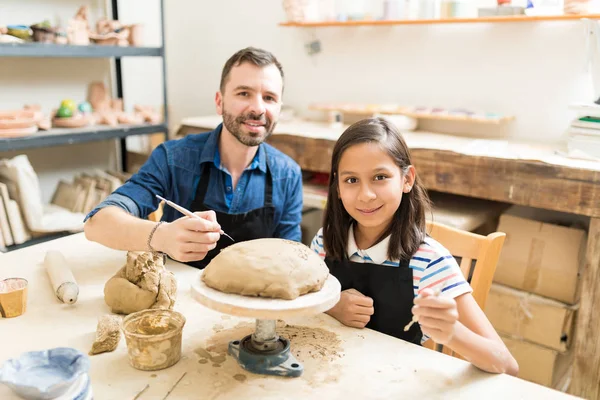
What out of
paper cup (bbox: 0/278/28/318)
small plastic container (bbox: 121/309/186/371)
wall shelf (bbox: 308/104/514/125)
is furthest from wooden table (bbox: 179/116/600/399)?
paper cup (bbox: 0/278/28/318)

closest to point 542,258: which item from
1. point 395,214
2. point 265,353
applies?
point 395,214

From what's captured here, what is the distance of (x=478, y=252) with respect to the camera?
1.53m

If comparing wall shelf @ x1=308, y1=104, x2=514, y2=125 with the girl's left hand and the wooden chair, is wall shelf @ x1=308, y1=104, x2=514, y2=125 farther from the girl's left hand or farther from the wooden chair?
the girl's left hand

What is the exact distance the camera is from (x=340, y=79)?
3525mm

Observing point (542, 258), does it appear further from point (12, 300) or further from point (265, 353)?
point (12, 300)

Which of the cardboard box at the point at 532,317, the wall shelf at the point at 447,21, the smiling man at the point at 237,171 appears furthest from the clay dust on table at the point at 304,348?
the wall shelf at the point at 447,21

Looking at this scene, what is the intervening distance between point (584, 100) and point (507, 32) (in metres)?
0.55

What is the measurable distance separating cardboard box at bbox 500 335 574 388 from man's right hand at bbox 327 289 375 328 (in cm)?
145

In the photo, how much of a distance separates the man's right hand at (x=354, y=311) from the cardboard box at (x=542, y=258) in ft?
4.67

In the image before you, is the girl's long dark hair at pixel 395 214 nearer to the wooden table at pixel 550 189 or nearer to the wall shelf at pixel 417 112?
the wooden table at pixel 550 189

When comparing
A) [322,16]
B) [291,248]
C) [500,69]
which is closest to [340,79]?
[322,16]

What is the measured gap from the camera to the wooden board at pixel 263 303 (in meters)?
0.96

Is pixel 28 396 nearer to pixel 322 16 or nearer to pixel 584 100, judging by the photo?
pixel 584 100

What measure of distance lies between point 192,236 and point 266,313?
381 mm
